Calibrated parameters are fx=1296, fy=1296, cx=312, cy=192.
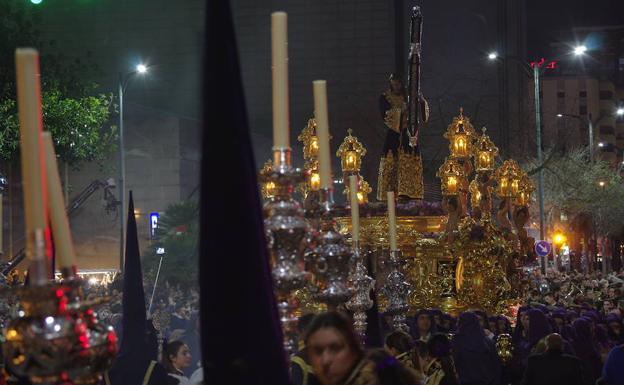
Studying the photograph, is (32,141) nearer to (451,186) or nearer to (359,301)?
(359,301)

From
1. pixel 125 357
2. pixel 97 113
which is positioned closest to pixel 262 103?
pixel 97 113

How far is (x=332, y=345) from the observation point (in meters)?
5.57

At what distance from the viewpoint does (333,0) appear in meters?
51.4

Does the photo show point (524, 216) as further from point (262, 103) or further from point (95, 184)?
point (262, 103)

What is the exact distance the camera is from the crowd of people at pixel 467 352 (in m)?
5.61

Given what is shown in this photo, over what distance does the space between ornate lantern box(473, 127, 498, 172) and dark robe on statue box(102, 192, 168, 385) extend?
29.5 ft

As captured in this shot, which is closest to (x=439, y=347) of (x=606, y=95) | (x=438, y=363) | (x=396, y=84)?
(x=438, y=363)

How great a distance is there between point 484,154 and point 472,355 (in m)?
5.40

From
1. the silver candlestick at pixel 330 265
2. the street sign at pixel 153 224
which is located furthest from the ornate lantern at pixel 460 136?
the street sign at pixel 153 224

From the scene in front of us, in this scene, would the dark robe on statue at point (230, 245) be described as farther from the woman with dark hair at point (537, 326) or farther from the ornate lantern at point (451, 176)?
the ornate lantern at point (451, 176)

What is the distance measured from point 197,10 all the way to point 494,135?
13.0m

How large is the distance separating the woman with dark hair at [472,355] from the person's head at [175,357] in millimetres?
3572

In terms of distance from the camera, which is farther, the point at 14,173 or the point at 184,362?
the point at 14,173

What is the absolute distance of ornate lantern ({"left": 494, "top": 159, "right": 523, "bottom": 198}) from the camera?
17375 mm
